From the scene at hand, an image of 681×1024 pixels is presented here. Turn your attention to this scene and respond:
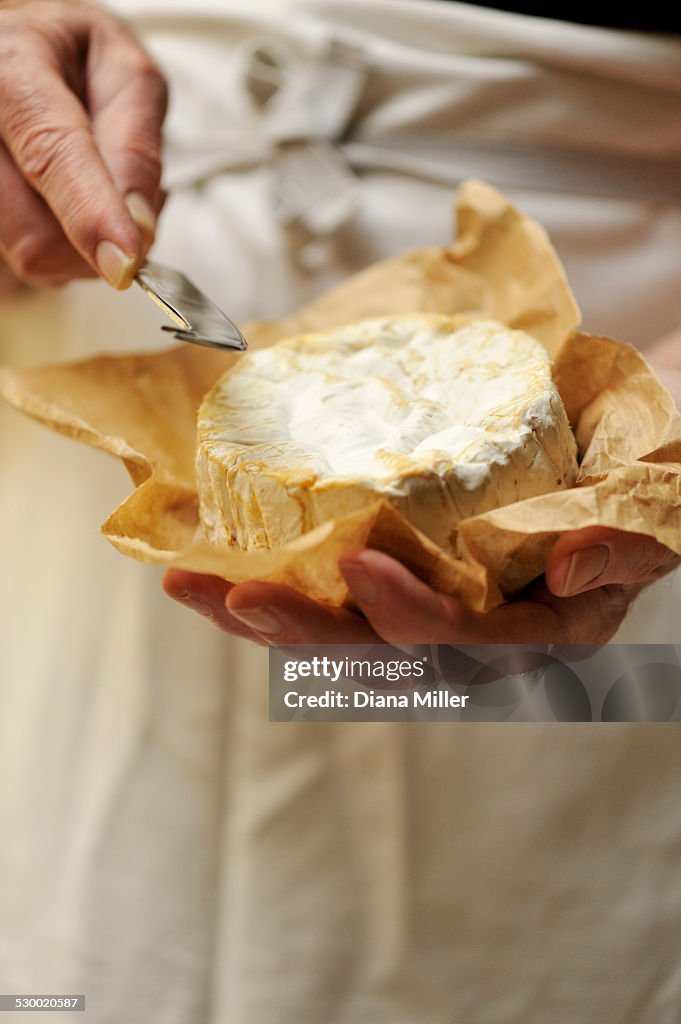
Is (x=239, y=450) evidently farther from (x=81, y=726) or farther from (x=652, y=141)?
(x=652, y=141)

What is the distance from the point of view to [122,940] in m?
0.64

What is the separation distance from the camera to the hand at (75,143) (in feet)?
1.92

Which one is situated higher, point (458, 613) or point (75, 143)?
point (75, 143)

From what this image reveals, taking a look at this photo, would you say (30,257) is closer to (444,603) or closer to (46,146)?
(46,146)

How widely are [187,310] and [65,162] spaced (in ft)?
0.46

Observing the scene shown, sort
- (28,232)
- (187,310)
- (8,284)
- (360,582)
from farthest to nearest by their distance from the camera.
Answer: (8,284), (28,232), (187,310), (360,582)

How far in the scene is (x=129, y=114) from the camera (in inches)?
26.4

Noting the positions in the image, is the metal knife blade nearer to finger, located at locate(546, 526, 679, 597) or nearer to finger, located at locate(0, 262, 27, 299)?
finger, located at locate(546, 526, 679, 597)

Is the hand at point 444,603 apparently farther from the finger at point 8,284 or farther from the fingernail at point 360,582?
the finger at point 8,284

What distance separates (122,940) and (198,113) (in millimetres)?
736

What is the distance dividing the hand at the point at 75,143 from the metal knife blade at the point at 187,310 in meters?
0.02

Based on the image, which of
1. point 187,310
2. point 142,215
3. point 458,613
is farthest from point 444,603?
point 142,215

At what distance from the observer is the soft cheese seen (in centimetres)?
48

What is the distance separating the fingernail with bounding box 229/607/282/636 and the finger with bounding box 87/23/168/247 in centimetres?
29
